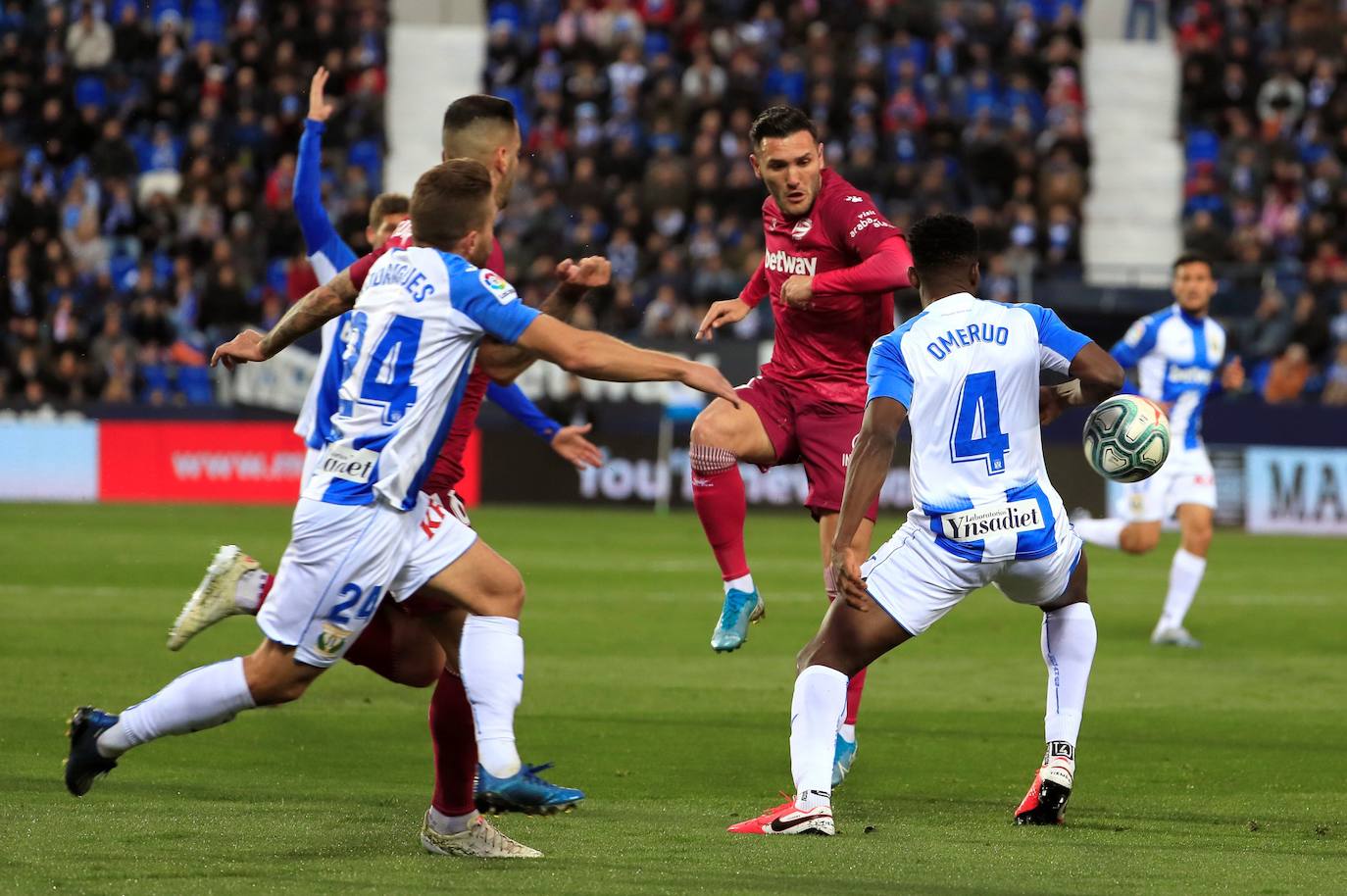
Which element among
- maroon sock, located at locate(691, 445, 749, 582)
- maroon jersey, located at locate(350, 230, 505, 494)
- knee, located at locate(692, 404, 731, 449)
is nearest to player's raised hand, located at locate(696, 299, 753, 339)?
knee, located at locate(692, 404, 731, 449)

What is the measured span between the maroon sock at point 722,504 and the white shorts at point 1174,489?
5667 mm

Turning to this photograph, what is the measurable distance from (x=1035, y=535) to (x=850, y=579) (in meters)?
0.66

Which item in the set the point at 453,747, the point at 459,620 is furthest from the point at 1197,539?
the point at 453,747

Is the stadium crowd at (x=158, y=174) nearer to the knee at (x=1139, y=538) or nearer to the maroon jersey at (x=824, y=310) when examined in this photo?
the knee at (x=1139, y=538)

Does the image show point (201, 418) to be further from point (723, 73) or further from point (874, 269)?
point (874, 269)

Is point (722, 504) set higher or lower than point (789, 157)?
lower

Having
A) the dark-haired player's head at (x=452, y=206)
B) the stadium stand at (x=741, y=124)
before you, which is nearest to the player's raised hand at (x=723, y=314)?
the dark-haired player's head at (x=452, y=206)

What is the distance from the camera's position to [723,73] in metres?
28.8

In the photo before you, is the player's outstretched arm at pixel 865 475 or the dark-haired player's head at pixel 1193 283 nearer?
the player's outstretched arm at pixel 865 475

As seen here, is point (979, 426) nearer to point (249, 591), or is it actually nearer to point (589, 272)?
point (589, 272)

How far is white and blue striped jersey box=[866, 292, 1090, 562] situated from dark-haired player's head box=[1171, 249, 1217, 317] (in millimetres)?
7229

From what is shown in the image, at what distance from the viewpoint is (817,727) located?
6.61 metres

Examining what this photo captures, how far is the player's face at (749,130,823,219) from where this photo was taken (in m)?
8.17

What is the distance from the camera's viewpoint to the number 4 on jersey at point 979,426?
6.65 m
